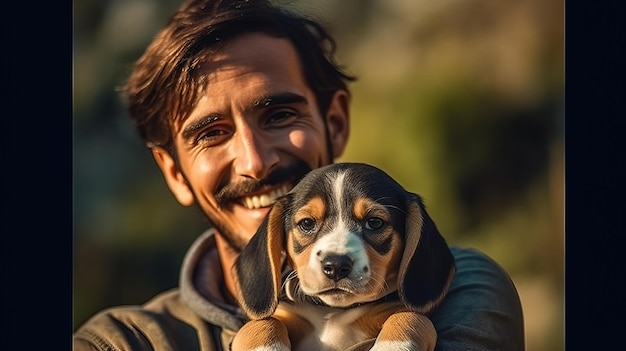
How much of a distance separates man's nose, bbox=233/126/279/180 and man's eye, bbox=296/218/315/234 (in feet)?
1.20

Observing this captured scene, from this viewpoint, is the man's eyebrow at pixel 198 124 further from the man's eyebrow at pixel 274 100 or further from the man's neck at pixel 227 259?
the man's neck at pixel 227 259

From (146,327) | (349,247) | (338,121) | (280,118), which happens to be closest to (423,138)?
(338,121)

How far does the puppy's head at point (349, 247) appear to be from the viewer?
9.36 feet

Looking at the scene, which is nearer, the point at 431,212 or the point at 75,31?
the point at 431,212

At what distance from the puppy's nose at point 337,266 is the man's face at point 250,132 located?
0.49 m

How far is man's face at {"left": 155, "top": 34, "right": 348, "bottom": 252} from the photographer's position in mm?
3260

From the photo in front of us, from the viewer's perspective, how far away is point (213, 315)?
128 inches

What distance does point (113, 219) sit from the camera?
11.5 ft

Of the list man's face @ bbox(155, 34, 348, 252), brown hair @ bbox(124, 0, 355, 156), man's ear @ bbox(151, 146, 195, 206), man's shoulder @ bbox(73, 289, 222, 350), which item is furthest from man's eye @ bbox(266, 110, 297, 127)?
man's shoulder @ bbox(73, 289, 222, 350)

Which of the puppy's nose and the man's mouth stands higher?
the man's mouth

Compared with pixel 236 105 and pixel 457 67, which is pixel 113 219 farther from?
pixel 457 67

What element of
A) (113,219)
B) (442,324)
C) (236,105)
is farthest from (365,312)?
(113,219)

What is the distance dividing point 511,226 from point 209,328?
3.60ft

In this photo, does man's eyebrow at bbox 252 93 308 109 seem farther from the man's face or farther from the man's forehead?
the man's forehead
